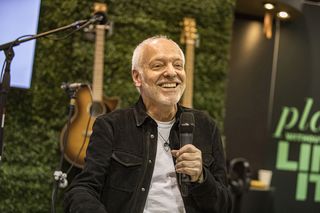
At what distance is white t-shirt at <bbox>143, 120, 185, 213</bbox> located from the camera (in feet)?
7.09

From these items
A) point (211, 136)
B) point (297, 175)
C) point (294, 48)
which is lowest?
point (297, 175)

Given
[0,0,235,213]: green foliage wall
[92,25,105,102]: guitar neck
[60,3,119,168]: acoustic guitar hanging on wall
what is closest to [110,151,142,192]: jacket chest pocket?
[60,3,119,168]: acoustic guitar hanging on wall

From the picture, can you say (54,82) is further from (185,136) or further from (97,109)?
(185,136)

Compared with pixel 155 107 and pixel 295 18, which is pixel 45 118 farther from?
pixel 295 18

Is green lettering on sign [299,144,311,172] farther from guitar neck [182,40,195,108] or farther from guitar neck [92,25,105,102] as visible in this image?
guitar neck [92,25,105,102]

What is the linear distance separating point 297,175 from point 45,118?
297 cm

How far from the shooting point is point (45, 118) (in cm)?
436

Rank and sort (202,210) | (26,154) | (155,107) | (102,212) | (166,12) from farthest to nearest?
(166,12)
(26,154)
(155,107)
(202,210)
(102,212)

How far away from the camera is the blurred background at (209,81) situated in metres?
4.27

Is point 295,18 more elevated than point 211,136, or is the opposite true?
point 295,18

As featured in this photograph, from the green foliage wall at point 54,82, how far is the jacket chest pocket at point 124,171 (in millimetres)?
2244

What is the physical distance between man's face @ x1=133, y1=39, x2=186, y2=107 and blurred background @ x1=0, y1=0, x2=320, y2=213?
4.08 ft

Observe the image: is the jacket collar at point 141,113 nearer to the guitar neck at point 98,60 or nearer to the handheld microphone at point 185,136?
the handheld microphone at point 185,136

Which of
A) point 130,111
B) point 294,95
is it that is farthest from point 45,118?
point 294,95
